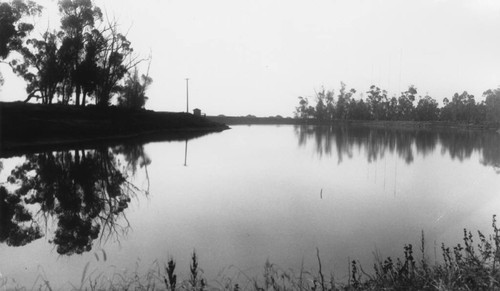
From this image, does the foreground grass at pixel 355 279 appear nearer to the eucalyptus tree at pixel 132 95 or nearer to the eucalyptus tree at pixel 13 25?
the eucalyptus tree at pixel 13 25

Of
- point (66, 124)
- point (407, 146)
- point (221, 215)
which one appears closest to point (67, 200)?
point (221, 215)

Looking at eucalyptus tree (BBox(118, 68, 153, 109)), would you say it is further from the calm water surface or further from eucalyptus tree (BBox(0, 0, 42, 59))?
the calm water surface

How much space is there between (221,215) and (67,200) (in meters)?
6.12

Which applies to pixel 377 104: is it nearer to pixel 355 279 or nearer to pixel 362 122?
pixel 362 122

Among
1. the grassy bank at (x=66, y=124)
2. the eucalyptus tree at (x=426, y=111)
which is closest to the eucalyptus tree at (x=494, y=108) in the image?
the eucalyptus tree at (x=426, y=111)

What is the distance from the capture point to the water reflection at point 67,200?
11.3m

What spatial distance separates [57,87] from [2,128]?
25.9 metres

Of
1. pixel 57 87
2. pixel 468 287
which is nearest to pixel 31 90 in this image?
pixel 57 87

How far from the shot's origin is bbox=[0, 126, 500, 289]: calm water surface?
932 centimetres

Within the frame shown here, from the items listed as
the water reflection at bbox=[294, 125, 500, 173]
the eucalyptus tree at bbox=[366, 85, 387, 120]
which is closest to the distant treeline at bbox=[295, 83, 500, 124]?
the eucalyptus tree at bbox=[366, 85, 387, 120]

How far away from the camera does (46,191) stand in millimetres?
16953

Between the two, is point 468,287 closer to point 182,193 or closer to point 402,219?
point 402,219

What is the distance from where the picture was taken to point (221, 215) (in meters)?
13.4

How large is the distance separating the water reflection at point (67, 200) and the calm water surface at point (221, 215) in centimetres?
5
